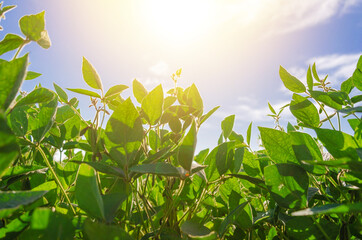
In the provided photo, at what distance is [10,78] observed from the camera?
41 centimetres

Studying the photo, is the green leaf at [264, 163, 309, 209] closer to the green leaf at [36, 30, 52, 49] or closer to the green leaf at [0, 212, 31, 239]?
the green leaf at [0, 212, 31, 239]

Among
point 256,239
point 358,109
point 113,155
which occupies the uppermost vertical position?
point 358,109

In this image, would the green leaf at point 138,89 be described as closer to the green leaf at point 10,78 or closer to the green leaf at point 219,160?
the green leaf at point 219,160

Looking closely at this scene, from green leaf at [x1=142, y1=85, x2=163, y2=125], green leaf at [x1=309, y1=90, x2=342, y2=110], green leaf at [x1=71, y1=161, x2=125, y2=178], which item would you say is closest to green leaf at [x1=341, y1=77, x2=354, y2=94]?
green leaf at [x1=309, y1=90, x2=342, y2=110]

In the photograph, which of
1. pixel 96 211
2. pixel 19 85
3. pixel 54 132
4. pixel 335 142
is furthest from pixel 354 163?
pixel 54 132

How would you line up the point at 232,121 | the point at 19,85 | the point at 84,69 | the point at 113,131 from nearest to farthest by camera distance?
1. the point at 19,85
2. the point at 113,131
3. the point at 84,69
4. the point at 232,121

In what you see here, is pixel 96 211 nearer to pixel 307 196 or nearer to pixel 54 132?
pixel 307 196

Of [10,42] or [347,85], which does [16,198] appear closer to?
[10,42]

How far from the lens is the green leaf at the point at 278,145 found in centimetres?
65

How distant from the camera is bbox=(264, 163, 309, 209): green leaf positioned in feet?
1.98

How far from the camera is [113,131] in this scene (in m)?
0.57

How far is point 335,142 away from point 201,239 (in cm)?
38

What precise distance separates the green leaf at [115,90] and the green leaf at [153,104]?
0.40ft

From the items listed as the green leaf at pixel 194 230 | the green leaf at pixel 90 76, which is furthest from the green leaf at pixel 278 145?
the green leaf at pixel 90 76
